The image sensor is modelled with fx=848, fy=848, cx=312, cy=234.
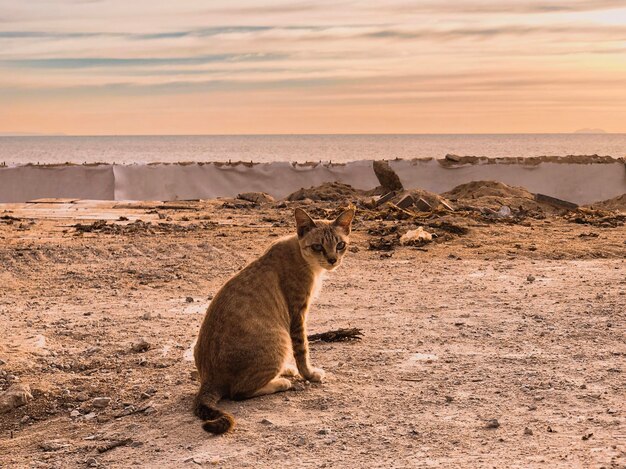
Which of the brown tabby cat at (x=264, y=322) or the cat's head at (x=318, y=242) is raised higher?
the cat's head at (x=318, y=242)

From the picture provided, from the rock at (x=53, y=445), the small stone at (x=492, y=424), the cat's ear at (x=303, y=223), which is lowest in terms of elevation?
the rock at (x=53, y=445)

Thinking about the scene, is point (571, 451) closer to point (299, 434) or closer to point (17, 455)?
point (299, 434)

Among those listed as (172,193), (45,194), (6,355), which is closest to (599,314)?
Answer: (6,355)

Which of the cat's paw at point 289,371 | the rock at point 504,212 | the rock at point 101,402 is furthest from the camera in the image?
the rock at point 504,212

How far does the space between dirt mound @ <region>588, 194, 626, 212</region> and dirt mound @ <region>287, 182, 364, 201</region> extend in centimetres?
576

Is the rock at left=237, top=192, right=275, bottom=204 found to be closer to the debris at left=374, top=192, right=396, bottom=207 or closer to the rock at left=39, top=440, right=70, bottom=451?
the debris at left=374, top=192, right=396, bottom=207

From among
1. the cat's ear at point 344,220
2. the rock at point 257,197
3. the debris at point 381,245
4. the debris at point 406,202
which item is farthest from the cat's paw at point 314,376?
the rock at point 257,197

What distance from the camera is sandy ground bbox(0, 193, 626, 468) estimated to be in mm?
5414

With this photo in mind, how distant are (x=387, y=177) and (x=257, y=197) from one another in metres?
3.27

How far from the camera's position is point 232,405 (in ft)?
20.0

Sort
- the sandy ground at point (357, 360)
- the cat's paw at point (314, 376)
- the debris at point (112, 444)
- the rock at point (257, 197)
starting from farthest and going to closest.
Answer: the rock at point (257, 197) → the cat's paw at point (314, 376) → the debris at point (112, 444) → the sandy ground at point (357, 360)

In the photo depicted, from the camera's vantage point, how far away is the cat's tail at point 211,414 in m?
5.51

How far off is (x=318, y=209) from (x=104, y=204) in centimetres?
584

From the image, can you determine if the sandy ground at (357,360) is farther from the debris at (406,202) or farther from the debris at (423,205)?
the debris at (406,202)
